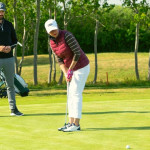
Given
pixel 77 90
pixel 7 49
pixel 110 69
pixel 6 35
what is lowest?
pixel 110 69

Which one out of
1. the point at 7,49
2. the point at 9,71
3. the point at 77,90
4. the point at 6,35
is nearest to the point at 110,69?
the point at 9,71

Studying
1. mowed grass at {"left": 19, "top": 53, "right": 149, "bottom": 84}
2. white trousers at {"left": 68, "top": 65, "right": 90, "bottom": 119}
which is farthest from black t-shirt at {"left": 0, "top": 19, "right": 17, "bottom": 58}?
mowed grass at {"left": 19, "top": 53, "right": 149, "bottom": 84}

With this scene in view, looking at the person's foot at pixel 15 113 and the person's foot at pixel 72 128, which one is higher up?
the person's foot at pixel 72 128

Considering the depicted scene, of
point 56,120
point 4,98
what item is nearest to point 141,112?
point 56,120

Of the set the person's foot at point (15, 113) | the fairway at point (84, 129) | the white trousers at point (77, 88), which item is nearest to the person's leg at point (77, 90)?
the white trousers at point (77, 88)

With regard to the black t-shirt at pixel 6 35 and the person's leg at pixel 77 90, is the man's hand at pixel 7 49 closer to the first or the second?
the black t-shirt at pixel 6 35

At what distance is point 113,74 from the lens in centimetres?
5844

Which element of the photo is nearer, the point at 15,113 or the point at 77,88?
the point at 77,88

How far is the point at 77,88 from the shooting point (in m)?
9.55

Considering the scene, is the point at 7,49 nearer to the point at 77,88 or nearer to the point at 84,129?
the point at 77,88

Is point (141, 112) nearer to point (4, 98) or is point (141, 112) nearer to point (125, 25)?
point (4, 98)

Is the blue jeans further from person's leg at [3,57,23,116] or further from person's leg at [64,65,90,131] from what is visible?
person's leg at [64,65,90,131]

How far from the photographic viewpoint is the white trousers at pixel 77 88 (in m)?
9.52

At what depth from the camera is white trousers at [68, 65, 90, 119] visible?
9523 millimetres
